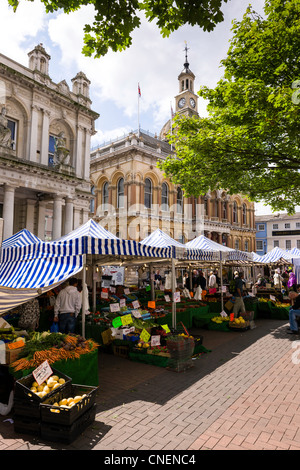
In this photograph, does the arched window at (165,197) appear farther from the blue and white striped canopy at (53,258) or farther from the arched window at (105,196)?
the blue and white striped canopy at (53,258)

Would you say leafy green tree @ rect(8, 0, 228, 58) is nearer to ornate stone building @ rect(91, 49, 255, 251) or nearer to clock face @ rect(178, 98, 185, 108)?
ornate stone building @ rect(91, 49, 255, 251)

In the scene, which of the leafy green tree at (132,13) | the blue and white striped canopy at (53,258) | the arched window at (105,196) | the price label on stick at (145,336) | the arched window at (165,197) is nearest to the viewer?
the leafy green tree at (132,13)

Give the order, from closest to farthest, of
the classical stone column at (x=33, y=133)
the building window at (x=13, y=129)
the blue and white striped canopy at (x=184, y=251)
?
1. the blue and white striped canopy at (x=184, y=251)
2. the building window at (x=13, y=129)
3. the classical stone column at (x=33, y=133)

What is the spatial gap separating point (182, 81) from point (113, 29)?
4044 cm

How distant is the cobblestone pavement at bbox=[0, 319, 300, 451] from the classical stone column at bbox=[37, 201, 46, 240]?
14.6 meters

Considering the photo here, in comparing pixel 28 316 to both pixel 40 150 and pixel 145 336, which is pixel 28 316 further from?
pixel 40 150

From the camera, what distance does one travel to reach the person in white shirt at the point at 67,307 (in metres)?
8.26

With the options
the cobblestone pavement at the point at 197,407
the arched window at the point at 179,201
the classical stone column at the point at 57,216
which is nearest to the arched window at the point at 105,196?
the arched window at the point at 179,201

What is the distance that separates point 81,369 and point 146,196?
1055 inches

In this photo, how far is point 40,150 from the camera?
20.4 meters

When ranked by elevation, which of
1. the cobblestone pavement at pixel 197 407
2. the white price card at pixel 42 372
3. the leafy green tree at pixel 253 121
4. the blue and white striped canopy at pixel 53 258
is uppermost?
the leafy green tree at pixel 253 121

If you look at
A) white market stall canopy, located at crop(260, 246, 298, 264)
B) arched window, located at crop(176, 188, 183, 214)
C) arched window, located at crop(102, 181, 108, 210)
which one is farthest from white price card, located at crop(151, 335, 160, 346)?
arched window, located at crop(176, 188, 183, 214)

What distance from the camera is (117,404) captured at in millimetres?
5414

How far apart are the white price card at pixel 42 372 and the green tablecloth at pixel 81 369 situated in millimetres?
362
